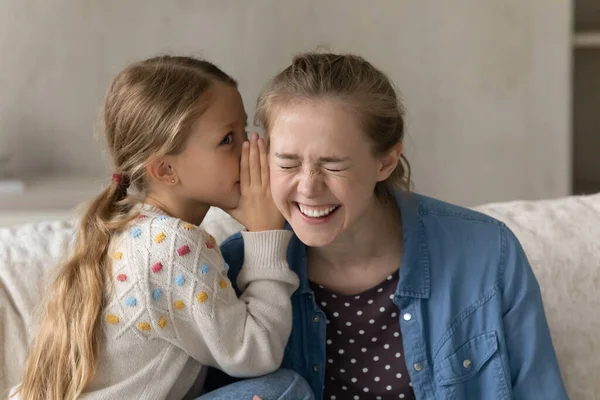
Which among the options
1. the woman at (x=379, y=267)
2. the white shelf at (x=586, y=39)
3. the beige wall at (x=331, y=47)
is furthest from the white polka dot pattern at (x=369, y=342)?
the white shelf at (x=586, y=39)

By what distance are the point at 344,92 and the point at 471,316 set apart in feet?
1.56

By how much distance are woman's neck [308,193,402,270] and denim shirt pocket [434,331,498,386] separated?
210mm

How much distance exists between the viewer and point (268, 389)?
4.25 feet

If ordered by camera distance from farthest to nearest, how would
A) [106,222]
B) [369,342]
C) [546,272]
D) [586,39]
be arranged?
1. [586,39]
2. [546,272]
3. [369,342]
4. [106,222]

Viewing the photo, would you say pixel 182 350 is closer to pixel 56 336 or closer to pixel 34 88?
pixel 56 336

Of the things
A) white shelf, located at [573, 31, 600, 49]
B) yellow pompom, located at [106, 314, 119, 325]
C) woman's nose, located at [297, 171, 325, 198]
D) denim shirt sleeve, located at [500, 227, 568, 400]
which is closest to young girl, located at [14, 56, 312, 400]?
yellow pompom, located at [106, 314, 119, 325]

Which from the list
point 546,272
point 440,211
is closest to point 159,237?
point 440,211

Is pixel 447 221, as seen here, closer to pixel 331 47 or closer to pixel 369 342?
pixel 369 342

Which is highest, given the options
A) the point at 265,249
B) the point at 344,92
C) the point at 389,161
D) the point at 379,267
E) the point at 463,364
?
the point at 344,92

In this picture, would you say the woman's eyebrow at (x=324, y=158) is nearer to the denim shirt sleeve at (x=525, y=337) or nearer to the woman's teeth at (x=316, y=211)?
the woman's teeth at (x=316, y=211)

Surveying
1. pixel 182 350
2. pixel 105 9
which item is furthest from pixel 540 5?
pixel 182 350

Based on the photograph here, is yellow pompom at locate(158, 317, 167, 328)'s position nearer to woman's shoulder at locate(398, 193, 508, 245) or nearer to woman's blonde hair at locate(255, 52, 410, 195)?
woman's blonde hair at locate(255, 52, 410, 195)

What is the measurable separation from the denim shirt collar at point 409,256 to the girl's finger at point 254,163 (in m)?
0.17

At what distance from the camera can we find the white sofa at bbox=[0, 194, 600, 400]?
1.54 metres
